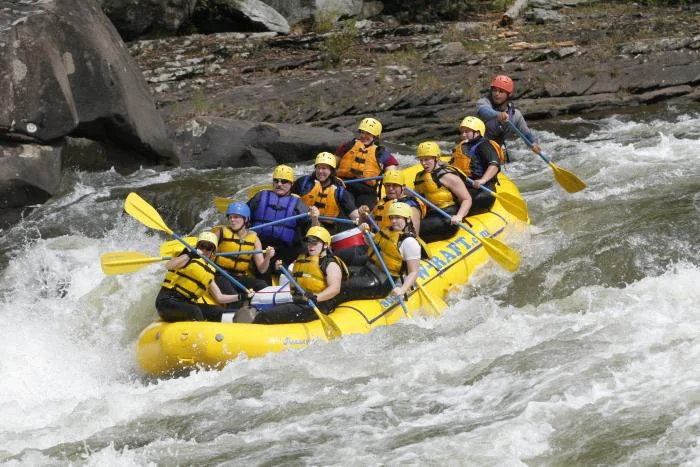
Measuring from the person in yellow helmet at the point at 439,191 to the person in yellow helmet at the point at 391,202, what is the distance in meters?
0.21

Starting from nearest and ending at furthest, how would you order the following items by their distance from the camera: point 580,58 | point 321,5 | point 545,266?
1. point 545,266
2. point 580,58
3. point 321,5

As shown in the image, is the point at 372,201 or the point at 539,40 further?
the point at 539,40

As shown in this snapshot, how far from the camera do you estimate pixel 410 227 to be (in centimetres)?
817

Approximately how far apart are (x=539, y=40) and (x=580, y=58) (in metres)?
1.27

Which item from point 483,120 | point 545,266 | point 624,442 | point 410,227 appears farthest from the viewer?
point 483,120

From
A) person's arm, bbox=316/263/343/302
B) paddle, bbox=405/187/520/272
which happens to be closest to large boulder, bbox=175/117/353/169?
paddle, bbox=405/187/520/272

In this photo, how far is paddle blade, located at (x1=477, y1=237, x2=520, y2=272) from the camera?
28.3ft

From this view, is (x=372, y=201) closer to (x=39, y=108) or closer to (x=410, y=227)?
(x=410, y=227)

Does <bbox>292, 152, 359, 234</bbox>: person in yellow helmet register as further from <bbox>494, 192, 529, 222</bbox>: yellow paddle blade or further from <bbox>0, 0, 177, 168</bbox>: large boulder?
<bbox>0, 0, 177, 168</bbox>: large boulder

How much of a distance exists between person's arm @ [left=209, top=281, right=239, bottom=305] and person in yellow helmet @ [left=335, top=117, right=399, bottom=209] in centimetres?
193

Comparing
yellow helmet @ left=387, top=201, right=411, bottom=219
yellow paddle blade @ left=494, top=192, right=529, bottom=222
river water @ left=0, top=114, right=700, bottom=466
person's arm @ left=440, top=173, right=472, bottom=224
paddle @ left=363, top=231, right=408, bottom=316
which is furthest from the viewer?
yellow paddle blade @ left=494, top=192, right=529, bottom=222

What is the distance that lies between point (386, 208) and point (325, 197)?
21.8 inches

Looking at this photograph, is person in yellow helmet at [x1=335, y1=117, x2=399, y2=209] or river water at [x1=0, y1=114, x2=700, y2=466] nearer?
river water at [x1=0, y1=114, x2=700, y2=466]

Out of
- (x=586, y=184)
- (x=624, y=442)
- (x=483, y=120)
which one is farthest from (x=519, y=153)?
(x=624, y=442)
